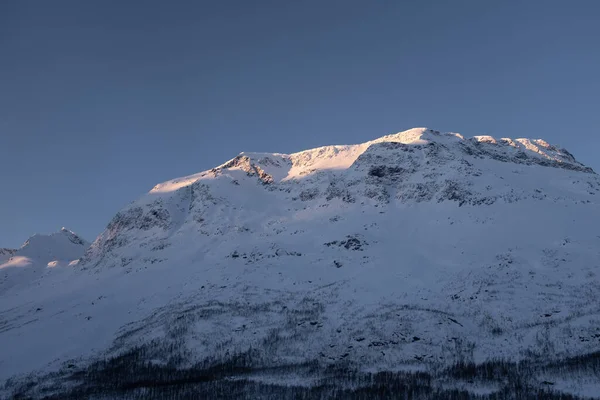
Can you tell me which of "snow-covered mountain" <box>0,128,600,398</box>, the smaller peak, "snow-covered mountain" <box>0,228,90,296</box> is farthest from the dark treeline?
the smaller peak

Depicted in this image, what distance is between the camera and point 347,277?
355ft

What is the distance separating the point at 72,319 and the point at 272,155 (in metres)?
101

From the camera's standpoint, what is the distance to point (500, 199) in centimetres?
12962

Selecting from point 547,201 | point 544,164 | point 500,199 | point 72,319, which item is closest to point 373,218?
point 500,199

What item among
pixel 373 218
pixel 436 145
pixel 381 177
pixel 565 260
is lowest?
pixel 565 260

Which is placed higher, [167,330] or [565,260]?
[565,260]

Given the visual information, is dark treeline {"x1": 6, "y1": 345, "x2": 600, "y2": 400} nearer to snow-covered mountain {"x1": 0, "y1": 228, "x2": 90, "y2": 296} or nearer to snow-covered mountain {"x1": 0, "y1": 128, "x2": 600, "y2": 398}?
snow-covered mountain {"x1": 0, "y1": 128, "x2": 600, "y2": 398}

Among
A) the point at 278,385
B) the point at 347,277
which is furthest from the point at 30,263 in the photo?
the point at 278,385

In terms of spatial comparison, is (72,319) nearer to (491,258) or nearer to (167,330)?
(167,330)

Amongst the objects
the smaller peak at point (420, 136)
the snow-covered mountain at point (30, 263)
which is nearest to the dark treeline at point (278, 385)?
the snow-covered mountain at point (30, 263)

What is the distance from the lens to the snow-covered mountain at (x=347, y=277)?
82688mm

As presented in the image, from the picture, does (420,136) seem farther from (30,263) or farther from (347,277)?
(30,263)

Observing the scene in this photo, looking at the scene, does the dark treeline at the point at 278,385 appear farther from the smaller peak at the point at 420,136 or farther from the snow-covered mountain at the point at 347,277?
the smaller peak at the point at 420,136

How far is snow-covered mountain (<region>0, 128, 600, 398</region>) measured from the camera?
82.7m
